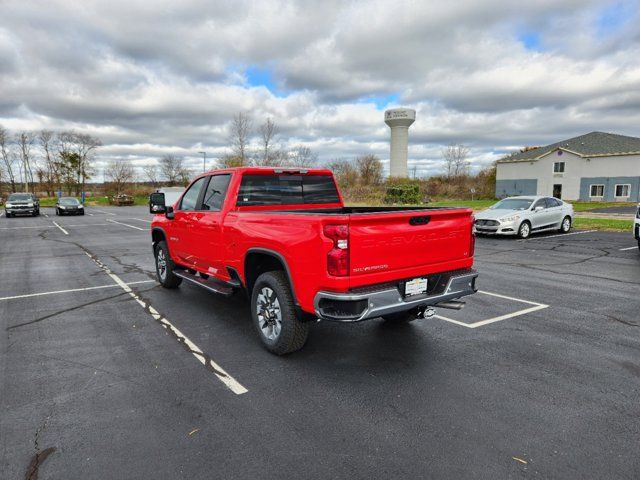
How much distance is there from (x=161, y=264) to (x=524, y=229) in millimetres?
12441

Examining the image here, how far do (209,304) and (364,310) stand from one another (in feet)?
11.5

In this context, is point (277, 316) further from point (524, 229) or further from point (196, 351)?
point (524, 229)

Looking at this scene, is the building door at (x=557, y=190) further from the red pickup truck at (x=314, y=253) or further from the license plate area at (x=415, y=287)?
the license plate area at (x=415, y=287)

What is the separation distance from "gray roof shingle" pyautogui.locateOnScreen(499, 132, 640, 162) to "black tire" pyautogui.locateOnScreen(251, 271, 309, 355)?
51.4 metres

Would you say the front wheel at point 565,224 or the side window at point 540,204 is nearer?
the side window at point 540,204

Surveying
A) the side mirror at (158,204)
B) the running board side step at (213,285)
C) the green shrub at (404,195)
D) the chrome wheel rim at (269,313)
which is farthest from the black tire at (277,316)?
the green shrub at (404,195)

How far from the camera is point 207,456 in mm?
2707

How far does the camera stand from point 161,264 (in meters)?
7.51

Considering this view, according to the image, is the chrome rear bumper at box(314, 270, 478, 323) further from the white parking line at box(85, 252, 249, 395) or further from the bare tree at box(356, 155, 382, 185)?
the bare tree at box(356, 155, 382, 185)

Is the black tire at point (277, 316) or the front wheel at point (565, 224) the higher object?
the black tire at point (277, 316)

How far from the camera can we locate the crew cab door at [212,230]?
17.2 feet

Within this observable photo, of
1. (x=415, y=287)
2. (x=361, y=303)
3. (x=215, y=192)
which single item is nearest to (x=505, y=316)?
(x=415, y=287)

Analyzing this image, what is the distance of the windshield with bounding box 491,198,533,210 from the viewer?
1516 centimetres

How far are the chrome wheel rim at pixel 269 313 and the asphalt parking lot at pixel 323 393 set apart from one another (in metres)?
0.24
